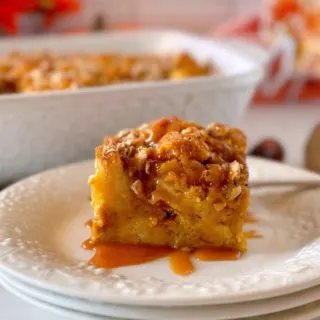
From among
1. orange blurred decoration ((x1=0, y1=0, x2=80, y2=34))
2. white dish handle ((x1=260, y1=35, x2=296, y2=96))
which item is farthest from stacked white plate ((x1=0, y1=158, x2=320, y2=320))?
orange blurred decoration ((x1=0, y1=0, x2=80, y2=34))

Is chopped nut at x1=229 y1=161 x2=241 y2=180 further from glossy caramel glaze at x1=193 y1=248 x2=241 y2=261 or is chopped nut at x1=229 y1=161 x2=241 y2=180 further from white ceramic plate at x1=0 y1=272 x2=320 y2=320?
white ceramic plate at x1=0 y1=272 x2=320 y2=320

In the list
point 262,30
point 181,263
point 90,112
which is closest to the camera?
point 181,263

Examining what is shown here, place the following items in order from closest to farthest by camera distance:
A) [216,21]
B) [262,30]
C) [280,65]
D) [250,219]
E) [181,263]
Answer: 1. [181,263]
2. [250,219]
3. [280,65]
4. [262,30]
5. [216,21]

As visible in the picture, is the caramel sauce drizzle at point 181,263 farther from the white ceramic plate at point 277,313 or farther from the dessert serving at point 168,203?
the white ceramic plate at point 277,313

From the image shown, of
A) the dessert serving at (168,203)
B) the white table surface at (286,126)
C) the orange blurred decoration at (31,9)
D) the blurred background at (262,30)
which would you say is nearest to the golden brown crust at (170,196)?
the dessert serving at (168,203)

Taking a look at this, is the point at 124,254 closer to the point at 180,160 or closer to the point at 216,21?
the point at 180,160

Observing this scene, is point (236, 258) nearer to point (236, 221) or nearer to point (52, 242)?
point (236, 221)

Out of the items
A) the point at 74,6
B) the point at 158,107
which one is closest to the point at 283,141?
the point at 158,107

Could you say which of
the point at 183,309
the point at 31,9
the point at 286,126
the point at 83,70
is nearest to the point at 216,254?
the point at 183,309
